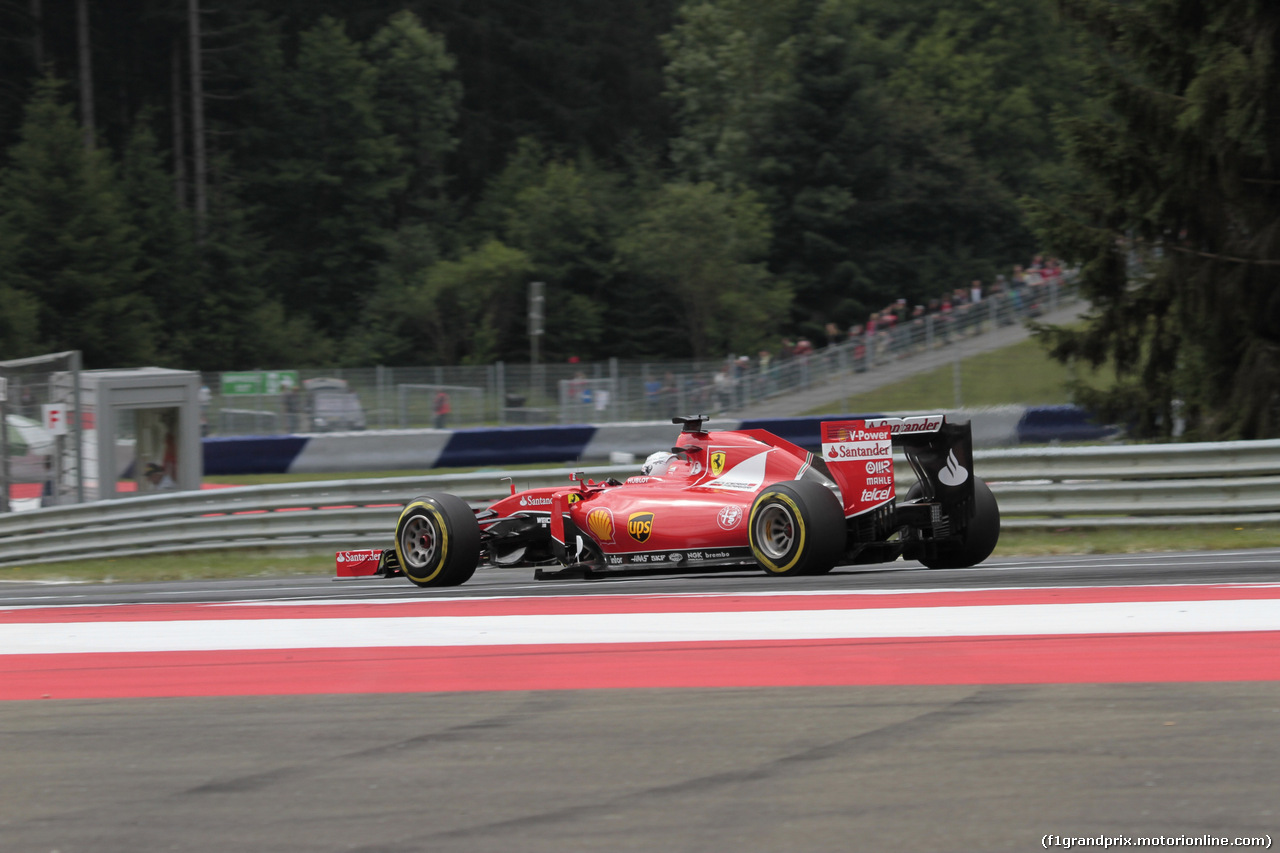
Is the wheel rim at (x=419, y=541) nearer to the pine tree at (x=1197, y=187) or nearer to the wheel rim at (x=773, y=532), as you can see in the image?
the wheel rim at (x=773, y=532)

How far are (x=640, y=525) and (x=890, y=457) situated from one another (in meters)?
1.79

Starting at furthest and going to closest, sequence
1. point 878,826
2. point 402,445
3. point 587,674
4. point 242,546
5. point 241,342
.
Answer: point 241,342
point 402,445
point 242,546
point 587,674
point 878,826

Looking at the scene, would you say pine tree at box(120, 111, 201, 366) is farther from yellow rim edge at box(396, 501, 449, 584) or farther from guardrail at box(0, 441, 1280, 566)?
yellow rim edge at box(396, 501, 449, 584)

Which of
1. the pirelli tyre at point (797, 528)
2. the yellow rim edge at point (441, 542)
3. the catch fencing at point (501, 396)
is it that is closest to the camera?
the pirelli tyre at point (797, 528)

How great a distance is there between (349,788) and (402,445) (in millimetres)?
23439

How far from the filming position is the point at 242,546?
15734mm

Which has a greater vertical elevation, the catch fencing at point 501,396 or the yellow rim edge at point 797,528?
the catch fencing at point 501,396

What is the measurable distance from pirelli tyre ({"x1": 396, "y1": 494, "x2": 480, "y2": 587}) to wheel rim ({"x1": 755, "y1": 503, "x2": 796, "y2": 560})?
7.52 ft

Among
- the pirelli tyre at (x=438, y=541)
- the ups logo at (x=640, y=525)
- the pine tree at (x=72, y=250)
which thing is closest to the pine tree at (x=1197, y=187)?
the ups logo at (x=640, y=525)

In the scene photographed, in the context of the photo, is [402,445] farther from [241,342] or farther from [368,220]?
[368,220]

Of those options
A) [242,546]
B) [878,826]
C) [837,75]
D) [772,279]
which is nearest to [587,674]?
[878,826]

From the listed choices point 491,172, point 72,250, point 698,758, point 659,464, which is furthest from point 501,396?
point 491,172

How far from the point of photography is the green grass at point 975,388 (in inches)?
1352

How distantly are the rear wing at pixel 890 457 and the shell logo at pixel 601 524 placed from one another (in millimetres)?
1654
